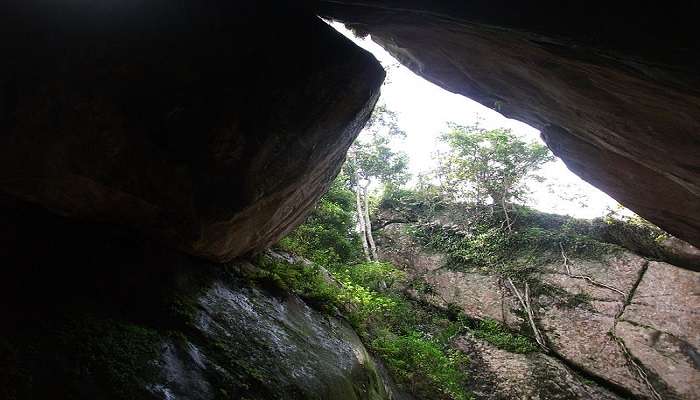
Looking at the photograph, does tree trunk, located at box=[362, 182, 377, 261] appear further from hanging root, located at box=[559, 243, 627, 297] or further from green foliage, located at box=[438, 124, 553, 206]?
hanging root, located at box=[559, 243, 627, 297]

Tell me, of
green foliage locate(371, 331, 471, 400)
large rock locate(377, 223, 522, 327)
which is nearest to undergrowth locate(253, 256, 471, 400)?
green foliage locate(371, 331, 471, 400)

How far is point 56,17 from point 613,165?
8.28m

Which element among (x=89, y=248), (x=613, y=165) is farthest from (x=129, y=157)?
(x=613, y=165)

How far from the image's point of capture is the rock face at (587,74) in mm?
3402

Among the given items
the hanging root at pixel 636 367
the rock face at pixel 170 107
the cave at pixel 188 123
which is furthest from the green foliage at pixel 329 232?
the hanging root at pixel 636 367

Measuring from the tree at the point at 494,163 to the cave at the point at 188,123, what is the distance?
9845 millimetres

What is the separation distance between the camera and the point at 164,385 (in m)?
3.60

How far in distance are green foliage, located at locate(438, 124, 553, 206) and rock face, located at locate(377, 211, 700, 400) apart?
3.47 meters

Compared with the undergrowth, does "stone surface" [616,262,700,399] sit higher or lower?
higher

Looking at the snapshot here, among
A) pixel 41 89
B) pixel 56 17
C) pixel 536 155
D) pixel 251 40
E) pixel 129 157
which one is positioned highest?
pixel 536 155

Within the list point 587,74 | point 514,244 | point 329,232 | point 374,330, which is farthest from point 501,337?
point 587,74

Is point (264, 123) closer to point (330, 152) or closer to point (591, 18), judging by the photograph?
point (330, 152)

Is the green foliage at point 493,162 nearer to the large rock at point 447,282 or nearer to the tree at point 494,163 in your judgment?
the tree at point 494,163

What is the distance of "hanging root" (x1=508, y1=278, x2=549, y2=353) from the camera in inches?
453
